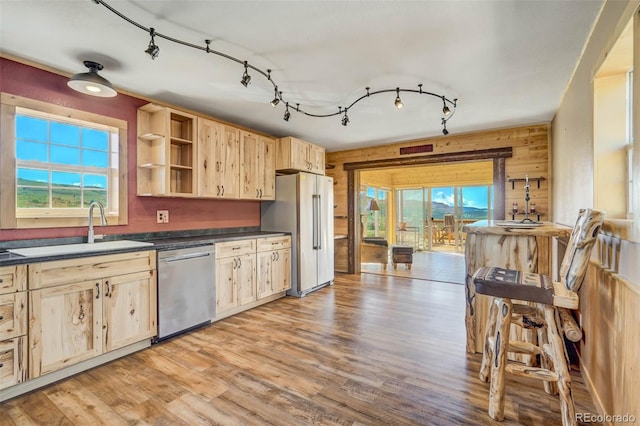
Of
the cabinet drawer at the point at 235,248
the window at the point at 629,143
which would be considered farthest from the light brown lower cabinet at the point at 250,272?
the window at the point at 629,143

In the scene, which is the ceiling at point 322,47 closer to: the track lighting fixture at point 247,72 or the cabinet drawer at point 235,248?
the track lighting fixture at point 247,72

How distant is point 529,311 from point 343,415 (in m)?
1.32

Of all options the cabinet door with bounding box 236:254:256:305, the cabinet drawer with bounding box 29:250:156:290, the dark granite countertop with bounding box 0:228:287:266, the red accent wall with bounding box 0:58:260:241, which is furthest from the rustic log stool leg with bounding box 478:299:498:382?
the red accent wall with bounding box 0:58:260:241

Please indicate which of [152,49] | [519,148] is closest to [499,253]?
[519,148]

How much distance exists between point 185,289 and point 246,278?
2.68 ft

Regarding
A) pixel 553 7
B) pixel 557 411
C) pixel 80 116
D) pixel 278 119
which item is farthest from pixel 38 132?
pixel 557 411

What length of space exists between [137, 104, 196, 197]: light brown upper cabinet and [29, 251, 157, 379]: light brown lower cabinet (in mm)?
871

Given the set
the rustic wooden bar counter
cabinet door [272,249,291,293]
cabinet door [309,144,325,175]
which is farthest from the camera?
cabinet door [309,144,325,175]

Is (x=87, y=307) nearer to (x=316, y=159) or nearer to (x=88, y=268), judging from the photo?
(x=88, y=268)

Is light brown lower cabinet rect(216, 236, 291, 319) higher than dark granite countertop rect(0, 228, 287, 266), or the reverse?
dark granite countertop rect(0, 228, 287, 266)

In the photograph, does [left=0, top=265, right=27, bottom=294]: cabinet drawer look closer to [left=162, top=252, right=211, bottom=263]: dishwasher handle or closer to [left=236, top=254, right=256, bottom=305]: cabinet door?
[left=162, top=252, right=211, bottom=263]: dishwasher handle

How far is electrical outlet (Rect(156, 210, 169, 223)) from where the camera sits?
335 cm

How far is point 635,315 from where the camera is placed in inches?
53.2

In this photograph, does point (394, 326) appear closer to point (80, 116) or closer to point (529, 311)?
point (529, 311)
